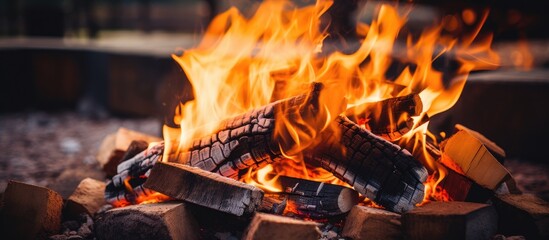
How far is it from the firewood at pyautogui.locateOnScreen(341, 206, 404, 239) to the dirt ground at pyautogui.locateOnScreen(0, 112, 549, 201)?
1.60m

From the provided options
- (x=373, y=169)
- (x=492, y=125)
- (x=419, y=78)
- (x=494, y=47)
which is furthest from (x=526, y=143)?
(x=494, y=47)

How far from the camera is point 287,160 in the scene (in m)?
2.91

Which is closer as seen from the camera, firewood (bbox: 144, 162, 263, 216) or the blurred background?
firewood (bbox: 144, 162, 263, 216)

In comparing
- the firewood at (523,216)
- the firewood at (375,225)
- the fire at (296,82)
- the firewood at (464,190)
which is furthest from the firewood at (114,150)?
the firewood at (523,216)

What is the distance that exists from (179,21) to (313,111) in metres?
17.1

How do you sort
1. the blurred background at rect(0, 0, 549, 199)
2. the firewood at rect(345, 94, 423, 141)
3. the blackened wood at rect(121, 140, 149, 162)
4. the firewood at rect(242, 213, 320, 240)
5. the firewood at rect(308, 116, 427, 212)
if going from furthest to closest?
the blurred background at rect(0, 0, 549, 199), the blackened wood at rect(121, 140, 149, 162), the firewood at rect(345, 94, 423, 141), the firewood at rect(308, 116, 427, 212), the firewood at rect(242, 213, 320, 240)

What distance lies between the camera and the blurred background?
4.72 m

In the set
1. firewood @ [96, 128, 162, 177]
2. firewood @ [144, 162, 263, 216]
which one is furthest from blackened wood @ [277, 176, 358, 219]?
firewood @ [96, 128, 162, 177]

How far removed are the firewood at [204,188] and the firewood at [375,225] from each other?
0.49 meters

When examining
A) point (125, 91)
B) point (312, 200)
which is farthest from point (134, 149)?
point (125, 91)

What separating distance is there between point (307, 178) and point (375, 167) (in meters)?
0.43

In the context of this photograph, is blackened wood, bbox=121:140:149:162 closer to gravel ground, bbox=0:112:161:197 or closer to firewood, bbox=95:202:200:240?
gravel ground, bbox=0:112:161:197

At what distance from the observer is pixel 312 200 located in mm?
2645

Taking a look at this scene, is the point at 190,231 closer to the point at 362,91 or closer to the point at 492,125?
the point at 362,91
